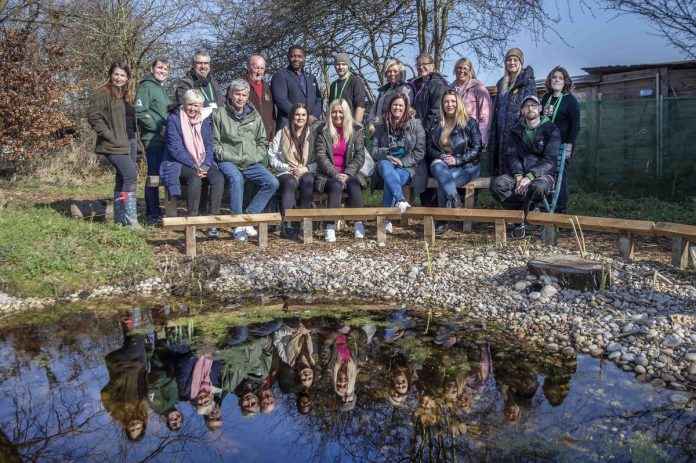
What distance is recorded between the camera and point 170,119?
22.1 ft

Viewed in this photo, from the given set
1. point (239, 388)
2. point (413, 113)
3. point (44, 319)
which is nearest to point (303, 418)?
point (239, 388)

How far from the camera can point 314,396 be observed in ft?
11.4

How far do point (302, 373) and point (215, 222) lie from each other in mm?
2864

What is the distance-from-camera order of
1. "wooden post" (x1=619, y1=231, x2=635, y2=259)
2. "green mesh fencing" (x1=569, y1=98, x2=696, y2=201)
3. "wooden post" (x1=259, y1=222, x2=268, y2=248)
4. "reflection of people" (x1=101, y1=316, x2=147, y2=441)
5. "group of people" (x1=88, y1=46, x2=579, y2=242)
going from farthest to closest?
"green mesh fencing" (x1=569, y1=98, x2=696, y2=201)
"group of people" (x1=88, y1=46, x2=579, y2=242)
"wooden post" (x1=259, y1=222, x2=268, y2=248)
"wooden post" (x1=619, y1=231, x2=635, y2=259)
"reflection of people" (x1=101, y1=316, x2=147, y2=441)

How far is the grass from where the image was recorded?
526 cm

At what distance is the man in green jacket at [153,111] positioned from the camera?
7102 millimetres

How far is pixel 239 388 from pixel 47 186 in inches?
334

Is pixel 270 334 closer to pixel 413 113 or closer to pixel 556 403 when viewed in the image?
pixel 556 403

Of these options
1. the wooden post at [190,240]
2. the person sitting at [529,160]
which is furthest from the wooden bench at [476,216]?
the wooden post at [190,240]

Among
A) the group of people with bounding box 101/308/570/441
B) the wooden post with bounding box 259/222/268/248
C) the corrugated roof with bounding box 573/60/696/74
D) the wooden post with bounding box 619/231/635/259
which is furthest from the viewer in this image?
the corrugated roof with bounding box 573/60/696/74

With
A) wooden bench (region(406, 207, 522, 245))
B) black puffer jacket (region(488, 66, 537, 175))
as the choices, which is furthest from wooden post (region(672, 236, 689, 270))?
black puffer jacket (region(488, 66, 537, 175))

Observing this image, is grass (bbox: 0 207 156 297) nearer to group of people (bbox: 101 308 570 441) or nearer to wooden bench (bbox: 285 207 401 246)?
group of people (bbox: 101 308 570 441)

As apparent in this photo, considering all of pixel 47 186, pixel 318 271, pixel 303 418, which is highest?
pixel 47 186

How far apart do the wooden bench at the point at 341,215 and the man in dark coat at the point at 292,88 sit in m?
1.30
